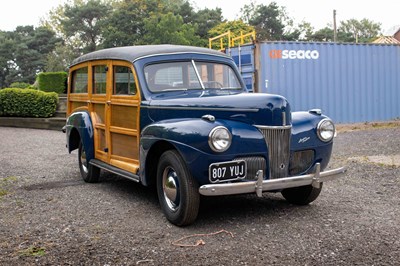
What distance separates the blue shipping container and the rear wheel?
8.12 meters

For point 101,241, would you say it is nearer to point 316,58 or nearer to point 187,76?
point 187,76

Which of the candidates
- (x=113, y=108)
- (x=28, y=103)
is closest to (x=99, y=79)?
(x=113, y=108)

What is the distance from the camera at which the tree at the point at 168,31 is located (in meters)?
41.3

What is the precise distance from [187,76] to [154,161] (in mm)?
1128

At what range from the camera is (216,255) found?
3.67 m

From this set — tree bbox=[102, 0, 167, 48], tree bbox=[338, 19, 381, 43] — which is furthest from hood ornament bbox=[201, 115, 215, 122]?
tree bbox=[338, 19, 381, 43]

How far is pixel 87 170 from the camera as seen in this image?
6789 millimetres

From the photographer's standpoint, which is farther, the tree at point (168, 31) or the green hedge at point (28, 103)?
the tree at point (168, 31)

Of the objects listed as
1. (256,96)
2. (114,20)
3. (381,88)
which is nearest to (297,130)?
(256,96)

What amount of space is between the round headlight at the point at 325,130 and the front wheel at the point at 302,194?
60 centimetres

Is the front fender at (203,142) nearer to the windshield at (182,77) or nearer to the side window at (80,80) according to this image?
the windshield at (182,77)

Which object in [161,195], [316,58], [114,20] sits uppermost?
[114,20]

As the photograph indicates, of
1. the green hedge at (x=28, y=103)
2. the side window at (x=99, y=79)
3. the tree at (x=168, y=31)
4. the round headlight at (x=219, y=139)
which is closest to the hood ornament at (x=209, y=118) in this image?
the round headlight at (x=219, y=139)

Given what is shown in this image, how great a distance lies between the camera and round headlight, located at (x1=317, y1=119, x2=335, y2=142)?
15.7ft
